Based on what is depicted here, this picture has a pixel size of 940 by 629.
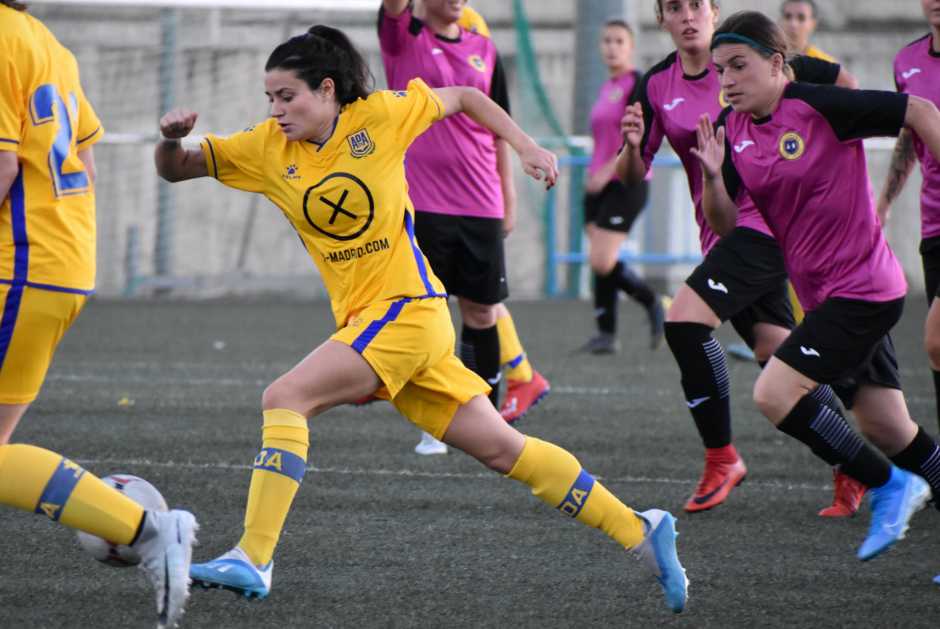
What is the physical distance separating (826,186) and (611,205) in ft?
19.8

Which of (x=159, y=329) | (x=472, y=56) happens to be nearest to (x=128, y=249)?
(x=159, y=329)

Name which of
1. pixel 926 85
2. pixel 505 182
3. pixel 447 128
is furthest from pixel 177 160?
pixel 926 85

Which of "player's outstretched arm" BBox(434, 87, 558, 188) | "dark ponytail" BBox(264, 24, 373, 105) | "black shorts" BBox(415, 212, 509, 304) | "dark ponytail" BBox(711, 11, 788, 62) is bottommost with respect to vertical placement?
"black shorts" BBox(415, 212, 509, 304)

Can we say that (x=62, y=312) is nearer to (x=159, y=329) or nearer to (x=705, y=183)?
(x=705, y=183)

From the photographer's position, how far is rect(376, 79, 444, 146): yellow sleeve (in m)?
4.20

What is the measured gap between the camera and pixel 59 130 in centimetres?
364

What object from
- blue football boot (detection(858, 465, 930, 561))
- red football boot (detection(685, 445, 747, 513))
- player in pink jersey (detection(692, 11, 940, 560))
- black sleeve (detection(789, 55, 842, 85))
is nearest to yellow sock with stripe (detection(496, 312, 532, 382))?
red football boot (detection(685, 445, 747, 513))

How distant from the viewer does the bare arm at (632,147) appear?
5344 mm

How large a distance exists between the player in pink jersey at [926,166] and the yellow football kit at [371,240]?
6.75 feet

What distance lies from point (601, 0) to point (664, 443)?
33.1ft

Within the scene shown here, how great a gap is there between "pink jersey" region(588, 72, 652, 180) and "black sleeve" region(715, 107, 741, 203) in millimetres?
5394

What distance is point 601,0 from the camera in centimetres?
1605

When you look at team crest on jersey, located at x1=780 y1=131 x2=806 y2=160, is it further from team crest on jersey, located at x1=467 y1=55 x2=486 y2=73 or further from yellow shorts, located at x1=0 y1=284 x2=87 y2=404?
team crest on jersey, located at x1=467 y1=55 x2=486 y2=73

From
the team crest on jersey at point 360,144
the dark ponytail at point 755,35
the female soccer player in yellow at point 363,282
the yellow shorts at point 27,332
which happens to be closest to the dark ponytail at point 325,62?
the female soccer player in yellow at point 363,282
